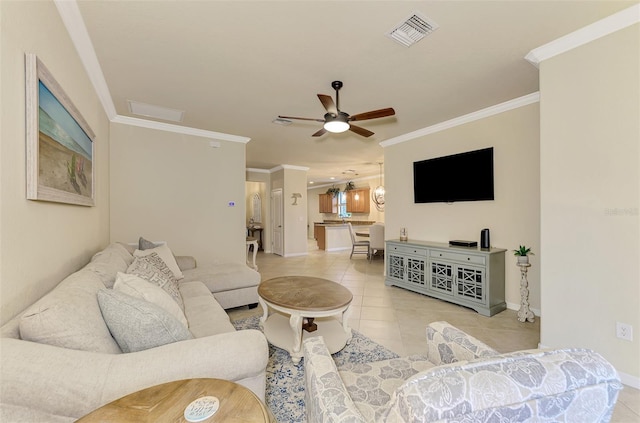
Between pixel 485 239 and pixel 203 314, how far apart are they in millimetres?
3404

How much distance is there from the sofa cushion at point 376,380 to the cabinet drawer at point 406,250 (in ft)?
8.93

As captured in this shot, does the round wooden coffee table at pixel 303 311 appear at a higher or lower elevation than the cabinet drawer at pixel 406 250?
lower

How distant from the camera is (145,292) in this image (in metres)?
1.53

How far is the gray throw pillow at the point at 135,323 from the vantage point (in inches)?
48.7

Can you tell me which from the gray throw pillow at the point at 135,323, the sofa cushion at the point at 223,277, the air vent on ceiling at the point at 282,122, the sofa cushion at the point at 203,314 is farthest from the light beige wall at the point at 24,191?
the air vent on ceiling at the point at 282,122

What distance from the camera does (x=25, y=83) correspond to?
129cm

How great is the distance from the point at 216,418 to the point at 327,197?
11060 mm

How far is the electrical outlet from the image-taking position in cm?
190

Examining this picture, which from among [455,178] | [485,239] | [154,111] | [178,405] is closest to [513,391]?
[178,405]

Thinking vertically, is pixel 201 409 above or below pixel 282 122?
below

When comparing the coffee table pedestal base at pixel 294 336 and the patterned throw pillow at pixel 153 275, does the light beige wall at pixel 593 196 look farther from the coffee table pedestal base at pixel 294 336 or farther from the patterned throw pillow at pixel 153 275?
the patterned throw pillow at pixel 153 275

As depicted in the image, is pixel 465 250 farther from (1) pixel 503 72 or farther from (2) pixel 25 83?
(2) pixel 25 83

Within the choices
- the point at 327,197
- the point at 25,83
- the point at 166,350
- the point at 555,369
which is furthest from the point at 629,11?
the point at 327,197

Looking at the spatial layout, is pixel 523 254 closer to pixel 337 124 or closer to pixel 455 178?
pixel 455 178
